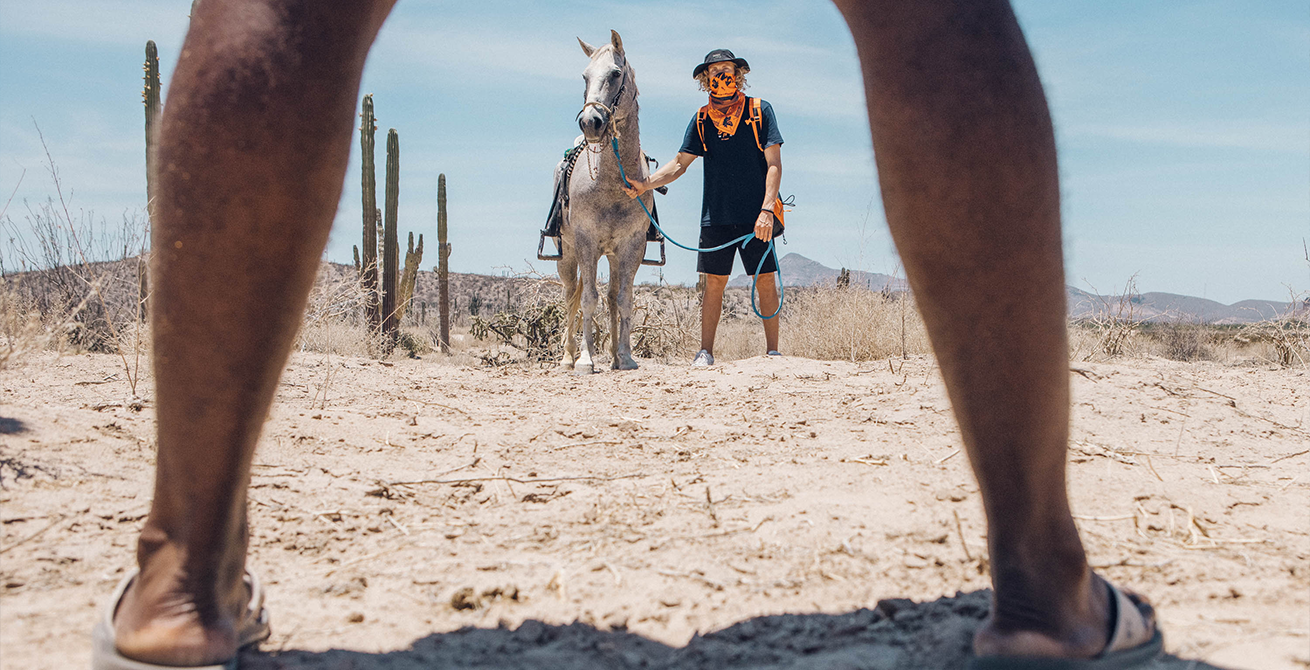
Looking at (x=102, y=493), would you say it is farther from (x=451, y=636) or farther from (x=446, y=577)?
(x=451, y=636)

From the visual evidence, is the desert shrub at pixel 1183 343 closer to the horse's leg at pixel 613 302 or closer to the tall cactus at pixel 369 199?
the horse's leg at pixel 613 302

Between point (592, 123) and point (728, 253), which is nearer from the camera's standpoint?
point (592, 123)

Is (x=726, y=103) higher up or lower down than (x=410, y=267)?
higher up

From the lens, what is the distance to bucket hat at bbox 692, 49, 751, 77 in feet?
20.7

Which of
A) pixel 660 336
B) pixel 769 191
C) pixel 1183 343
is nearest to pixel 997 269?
pixel 769 191

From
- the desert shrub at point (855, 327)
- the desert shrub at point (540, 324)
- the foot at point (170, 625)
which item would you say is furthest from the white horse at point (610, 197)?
the foot at point (170, 625)

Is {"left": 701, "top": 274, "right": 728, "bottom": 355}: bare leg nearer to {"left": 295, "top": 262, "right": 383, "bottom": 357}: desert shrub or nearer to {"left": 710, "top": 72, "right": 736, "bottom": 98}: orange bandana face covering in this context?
{"left": 710, "top": 72, "right": 736, "bottom": 98}: orange bandana face covering

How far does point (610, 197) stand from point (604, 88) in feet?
2.80

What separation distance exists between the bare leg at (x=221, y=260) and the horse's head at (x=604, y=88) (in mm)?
4839

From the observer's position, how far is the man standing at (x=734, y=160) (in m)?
6.27

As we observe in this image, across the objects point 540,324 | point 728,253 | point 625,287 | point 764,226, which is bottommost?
point 540,324

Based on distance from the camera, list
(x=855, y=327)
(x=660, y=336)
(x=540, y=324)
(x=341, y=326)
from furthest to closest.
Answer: (x=341, y=326) → (x=660, y=336) → (x=540, y=324) → (x=855, y=327)

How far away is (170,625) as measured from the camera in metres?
0.93

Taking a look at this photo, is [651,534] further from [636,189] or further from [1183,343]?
[1183,343]
